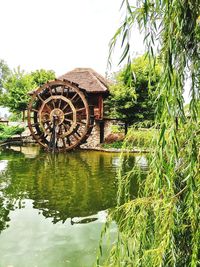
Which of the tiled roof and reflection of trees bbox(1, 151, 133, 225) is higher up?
the tiled roof

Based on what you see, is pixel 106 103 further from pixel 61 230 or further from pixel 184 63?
pixel 184 63

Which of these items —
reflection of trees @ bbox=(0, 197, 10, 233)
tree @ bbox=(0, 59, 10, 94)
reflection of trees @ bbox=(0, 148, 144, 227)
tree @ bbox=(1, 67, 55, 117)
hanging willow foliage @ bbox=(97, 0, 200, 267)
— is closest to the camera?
hanging willow foliage @ bbox=(97, 0, 200, 267)

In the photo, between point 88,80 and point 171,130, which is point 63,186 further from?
point 88,80

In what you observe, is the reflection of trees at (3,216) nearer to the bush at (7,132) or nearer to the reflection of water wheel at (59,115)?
the reflection of water wheel at (59,115)

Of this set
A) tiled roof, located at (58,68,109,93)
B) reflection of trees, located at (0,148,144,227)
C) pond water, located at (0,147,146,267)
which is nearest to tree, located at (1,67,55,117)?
tiled roof, located at (58,68,109,93)

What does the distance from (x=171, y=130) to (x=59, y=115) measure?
50.5 feet

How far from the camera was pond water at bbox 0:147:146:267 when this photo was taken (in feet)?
13.0

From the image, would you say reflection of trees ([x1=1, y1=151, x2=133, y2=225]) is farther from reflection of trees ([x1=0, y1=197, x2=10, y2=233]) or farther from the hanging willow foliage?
the hanging willow foliage

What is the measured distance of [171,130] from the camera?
49.4 inches

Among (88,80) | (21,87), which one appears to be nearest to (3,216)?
(88,80)

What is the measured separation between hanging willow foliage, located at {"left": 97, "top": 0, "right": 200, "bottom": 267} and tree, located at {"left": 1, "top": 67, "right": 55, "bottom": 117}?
75.9 feet

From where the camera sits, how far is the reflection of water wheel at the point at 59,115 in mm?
15672

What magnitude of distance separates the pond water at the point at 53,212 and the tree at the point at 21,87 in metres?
14.8

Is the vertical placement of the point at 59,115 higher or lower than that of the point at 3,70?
lower
